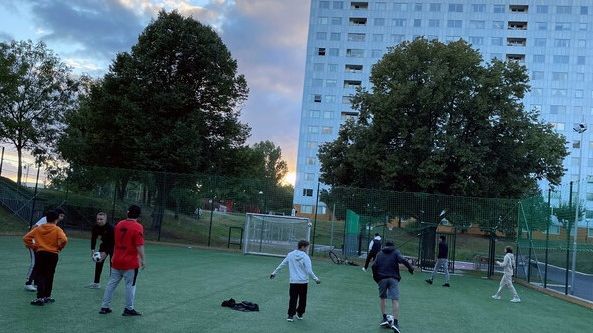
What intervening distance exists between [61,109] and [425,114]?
27.1 meters

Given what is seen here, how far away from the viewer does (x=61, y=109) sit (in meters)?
40.6

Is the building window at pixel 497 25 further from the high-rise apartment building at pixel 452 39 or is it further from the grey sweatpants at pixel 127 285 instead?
the grey sweatpants at pixel 127 285

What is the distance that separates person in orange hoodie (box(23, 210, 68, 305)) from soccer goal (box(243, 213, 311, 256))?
1805 cm

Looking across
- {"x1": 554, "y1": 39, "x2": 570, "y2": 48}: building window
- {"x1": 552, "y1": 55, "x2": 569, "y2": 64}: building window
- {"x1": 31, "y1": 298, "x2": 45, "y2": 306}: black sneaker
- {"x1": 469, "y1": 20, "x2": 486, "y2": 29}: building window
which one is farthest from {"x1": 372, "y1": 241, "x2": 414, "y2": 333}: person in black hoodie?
{"x1": 554, "y1": 39, "x2": 570, "y2": 48}: building window

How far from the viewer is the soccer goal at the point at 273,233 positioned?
89.1 ft

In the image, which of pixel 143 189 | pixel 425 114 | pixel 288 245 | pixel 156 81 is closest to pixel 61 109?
pixel 156 81

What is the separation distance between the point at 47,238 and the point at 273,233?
60.8 feet

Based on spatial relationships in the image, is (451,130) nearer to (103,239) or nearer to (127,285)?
(103,239)

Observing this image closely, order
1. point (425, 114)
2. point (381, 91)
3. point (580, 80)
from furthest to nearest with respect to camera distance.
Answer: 1. point (580, 80)
2. point (381, 91)
3. point (425, 114)

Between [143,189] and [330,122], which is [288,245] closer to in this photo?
[143,189]

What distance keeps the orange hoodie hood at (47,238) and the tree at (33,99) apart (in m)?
30.2

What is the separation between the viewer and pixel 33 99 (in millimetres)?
39469

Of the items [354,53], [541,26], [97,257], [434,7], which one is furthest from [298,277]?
[541,26]

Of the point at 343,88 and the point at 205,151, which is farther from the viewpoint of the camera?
the point at 343,88
